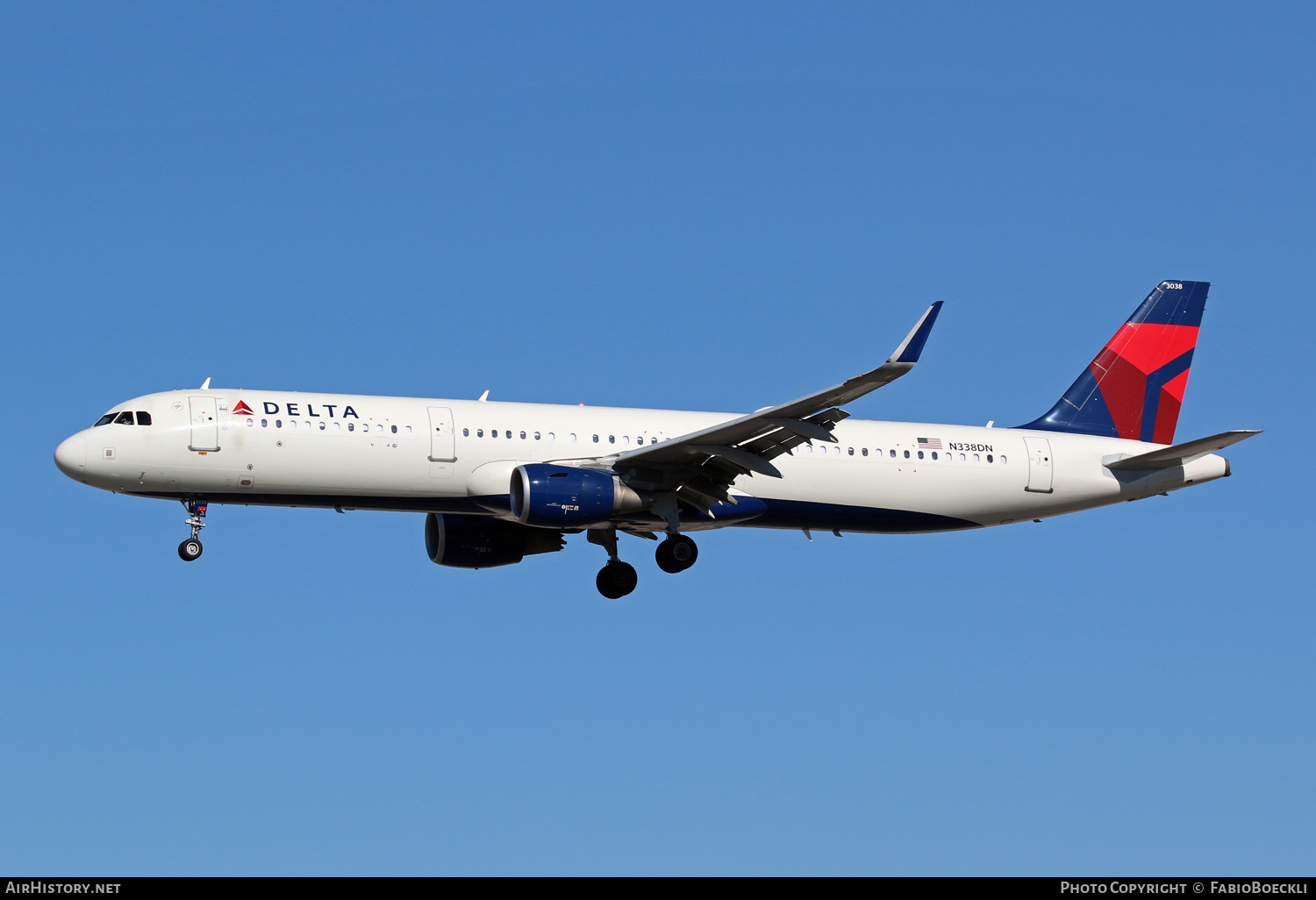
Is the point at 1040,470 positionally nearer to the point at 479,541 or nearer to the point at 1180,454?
the point at 1180,454

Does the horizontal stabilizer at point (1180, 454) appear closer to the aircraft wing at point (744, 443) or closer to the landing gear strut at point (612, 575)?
the aircraft wing at point (744, 443)

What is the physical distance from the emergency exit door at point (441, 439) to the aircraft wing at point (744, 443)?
3696mm

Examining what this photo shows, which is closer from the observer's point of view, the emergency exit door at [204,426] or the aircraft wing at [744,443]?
the aircraft wing at [744,443]

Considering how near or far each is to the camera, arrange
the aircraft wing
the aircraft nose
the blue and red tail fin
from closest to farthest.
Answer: the aircraft wing
the aircraft nose
the blue and red tail fin

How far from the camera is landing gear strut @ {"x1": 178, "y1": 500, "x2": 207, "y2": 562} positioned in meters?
34.2

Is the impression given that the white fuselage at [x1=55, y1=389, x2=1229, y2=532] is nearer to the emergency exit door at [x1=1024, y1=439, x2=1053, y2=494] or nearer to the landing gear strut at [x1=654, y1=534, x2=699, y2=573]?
the emergency exit door at [x1=1024, y1=439, x2=1053, y2=494]

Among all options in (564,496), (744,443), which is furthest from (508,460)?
(744,443)

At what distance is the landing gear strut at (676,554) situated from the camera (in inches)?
1470

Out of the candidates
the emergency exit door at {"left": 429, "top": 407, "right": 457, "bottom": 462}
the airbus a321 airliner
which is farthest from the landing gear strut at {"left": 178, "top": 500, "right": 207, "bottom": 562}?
the emergency exit door at {"left": 429, "top": 407, "right": 457, "bottom": 462}

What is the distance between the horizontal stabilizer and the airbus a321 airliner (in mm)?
66

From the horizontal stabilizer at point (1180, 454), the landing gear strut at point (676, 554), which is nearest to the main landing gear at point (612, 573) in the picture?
the landing gear strut at point (676, 554)

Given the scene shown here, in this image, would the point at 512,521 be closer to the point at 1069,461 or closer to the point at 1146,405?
the point at 1069,461

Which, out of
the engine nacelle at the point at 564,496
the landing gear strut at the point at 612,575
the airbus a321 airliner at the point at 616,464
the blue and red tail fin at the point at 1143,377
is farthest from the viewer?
the blue and red tail fin at the point at 1143,377

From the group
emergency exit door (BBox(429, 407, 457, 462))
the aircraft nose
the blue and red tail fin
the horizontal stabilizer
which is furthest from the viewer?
the blue and red tail fin
